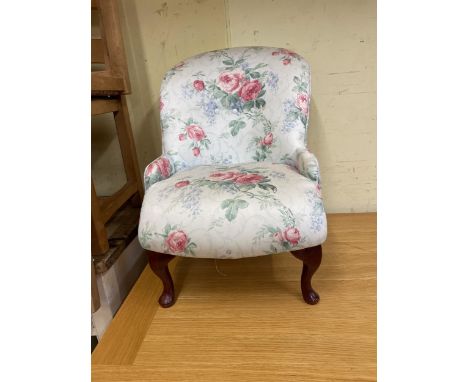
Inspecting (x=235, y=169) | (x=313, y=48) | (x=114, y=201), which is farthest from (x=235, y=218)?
(x=313, y=48)

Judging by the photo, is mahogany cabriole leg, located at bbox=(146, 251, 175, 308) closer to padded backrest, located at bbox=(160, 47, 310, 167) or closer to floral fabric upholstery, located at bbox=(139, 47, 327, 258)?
floral fabric upholstery, located at bbox=(139, 47, 327, 258)

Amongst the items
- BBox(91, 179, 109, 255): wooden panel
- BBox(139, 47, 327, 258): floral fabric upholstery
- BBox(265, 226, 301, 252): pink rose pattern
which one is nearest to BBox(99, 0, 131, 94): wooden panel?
BBox(139, 47, 327, 258): floral fabric upholstery

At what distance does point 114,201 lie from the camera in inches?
55.4

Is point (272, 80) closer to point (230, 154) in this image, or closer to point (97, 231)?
point (230, 154)

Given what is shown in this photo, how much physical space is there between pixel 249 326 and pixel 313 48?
112 centimetres

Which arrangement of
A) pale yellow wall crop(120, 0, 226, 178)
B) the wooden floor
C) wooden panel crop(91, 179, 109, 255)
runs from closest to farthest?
the wooden floor
wooden panel crop(91, 179, 109, 255)
pale yellow wall crop(120, 0, 226, 178)

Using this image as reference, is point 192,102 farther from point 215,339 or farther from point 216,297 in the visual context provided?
point 215,339

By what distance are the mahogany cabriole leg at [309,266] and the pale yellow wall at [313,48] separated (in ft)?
2.31

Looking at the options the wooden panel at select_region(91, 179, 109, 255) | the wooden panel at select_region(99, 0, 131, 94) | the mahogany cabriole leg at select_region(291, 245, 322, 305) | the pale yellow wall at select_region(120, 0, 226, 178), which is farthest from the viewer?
the pale yellow wall at select_region(120, 0, 226, 178)

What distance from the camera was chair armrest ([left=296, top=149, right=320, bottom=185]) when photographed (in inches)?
41.2

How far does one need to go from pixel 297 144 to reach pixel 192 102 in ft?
1.31

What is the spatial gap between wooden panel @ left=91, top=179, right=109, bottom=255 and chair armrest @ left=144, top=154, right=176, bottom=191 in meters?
0.19

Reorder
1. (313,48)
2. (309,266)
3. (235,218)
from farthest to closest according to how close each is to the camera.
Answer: (313,48), (309,266), (235,218)

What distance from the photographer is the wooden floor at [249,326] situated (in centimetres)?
89
